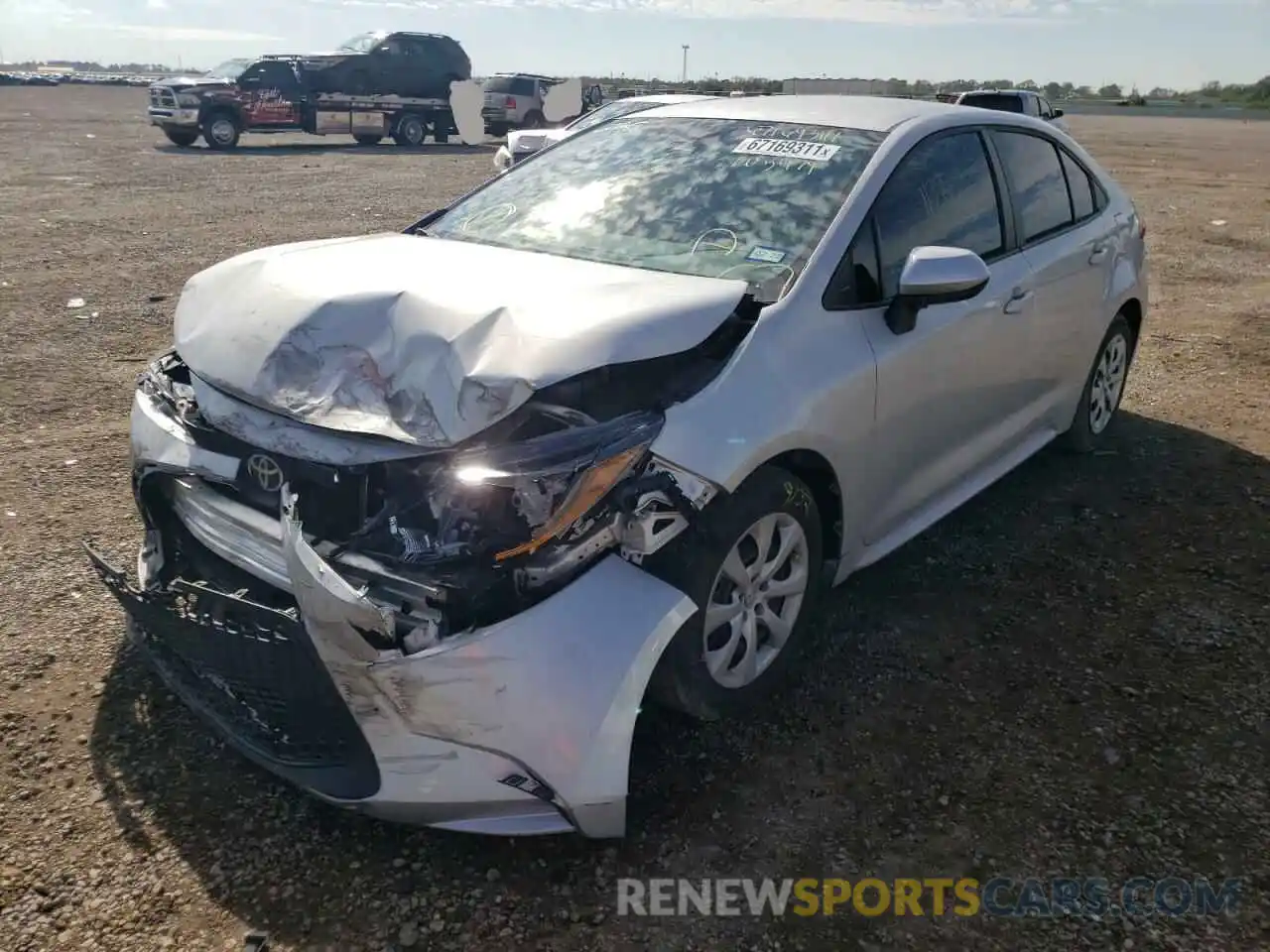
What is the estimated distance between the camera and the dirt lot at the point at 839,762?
2393 millimetres

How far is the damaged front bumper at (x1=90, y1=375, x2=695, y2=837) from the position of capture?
7.34 feet

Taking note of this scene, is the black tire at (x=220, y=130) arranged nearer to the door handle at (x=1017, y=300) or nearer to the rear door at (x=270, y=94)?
the rear door at (x=270, y=94)

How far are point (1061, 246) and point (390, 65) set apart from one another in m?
22.7

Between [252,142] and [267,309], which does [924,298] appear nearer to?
[267,309]

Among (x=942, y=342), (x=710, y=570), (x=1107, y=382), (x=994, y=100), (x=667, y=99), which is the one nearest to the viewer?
(x=710, y=570)

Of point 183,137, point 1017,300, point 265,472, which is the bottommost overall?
point 183,137

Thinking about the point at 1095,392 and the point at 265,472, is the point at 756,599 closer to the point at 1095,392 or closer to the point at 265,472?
the point at 265,472

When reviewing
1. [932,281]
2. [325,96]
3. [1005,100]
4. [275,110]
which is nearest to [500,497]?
[932,281]

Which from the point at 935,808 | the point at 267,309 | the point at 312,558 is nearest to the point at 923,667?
the point at 935,808

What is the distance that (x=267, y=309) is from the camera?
2939mm

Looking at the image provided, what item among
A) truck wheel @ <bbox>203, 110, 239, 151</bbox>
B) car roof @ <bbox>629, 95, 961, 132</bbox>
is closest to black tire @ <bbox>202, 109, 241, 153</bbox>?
truck wheel @ <bbox>203, 110, 239, 151</bbox>

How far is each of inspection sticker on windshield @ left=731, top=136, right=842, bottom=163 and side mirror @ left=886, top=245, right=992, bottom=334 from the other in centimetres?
54

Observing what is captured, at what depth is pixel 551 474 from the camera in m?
2.40

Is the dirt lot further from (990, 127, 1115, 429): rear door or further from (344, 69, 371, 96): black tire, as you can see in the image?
(344, 69, 371, 96): black tire
